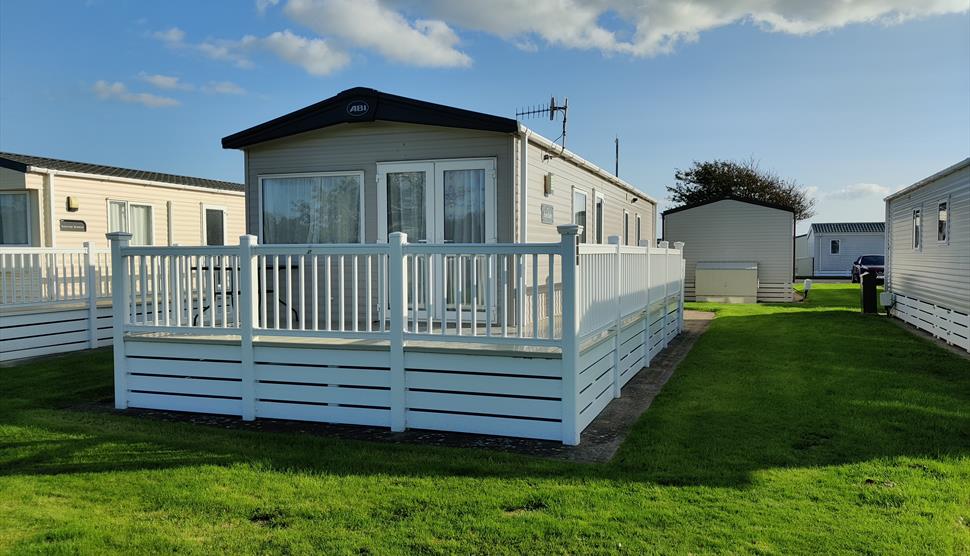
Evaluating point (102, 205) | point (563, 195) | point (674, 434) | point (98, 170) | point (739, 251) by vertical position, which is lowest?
point (674, 434)

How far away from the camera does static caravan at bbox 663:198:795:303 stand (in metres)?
18.0

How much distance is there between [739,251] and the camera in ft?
60.6

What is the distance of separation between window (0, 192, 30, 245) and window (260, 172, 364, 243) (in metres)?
6.36

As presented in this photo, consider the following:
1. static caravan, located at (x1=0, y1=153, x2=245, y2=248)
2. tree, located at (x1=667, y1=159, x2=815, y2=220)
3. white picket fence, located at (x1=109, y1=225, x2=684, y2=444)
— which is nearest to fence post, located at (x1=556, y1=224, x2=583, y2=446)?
white picket fence, located at (x1=109, y1=225, x2=684, y2=444)

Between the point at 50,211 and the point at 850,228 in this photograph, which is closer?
the point at 50,211

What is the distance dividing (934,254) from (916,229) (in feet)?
5.66

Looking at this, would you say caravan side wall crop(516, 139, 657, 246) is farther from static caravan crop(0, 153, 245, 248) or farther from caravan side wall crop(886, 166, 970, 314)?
static caravan crop(0, 153, 245, 248)

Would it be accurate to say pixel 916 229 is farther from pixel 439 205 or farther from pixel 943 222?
pixel 439 205

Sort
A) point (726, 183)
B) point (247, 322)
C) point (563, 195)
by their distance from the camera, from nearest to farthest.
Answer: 1. point (247, 322)
2. point (563, 195)
3. point (726, 183)

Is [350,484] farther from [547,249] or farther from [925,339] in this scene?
[925,339]

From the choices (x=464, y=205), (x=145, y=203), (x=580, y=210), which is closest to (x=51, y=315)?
(x=145, y=203)

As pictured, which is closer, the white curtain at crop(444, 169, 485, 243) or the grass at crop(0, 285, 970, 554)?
the grass at crop(0, 285, 970, 554)

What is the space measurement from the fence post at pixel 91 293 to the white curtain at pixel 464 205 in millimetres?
5032

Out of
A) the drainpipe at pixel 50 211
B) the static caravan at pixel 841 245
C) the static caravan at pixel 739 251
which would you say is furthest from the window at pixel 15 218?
the static caravan at pixel 841 245
